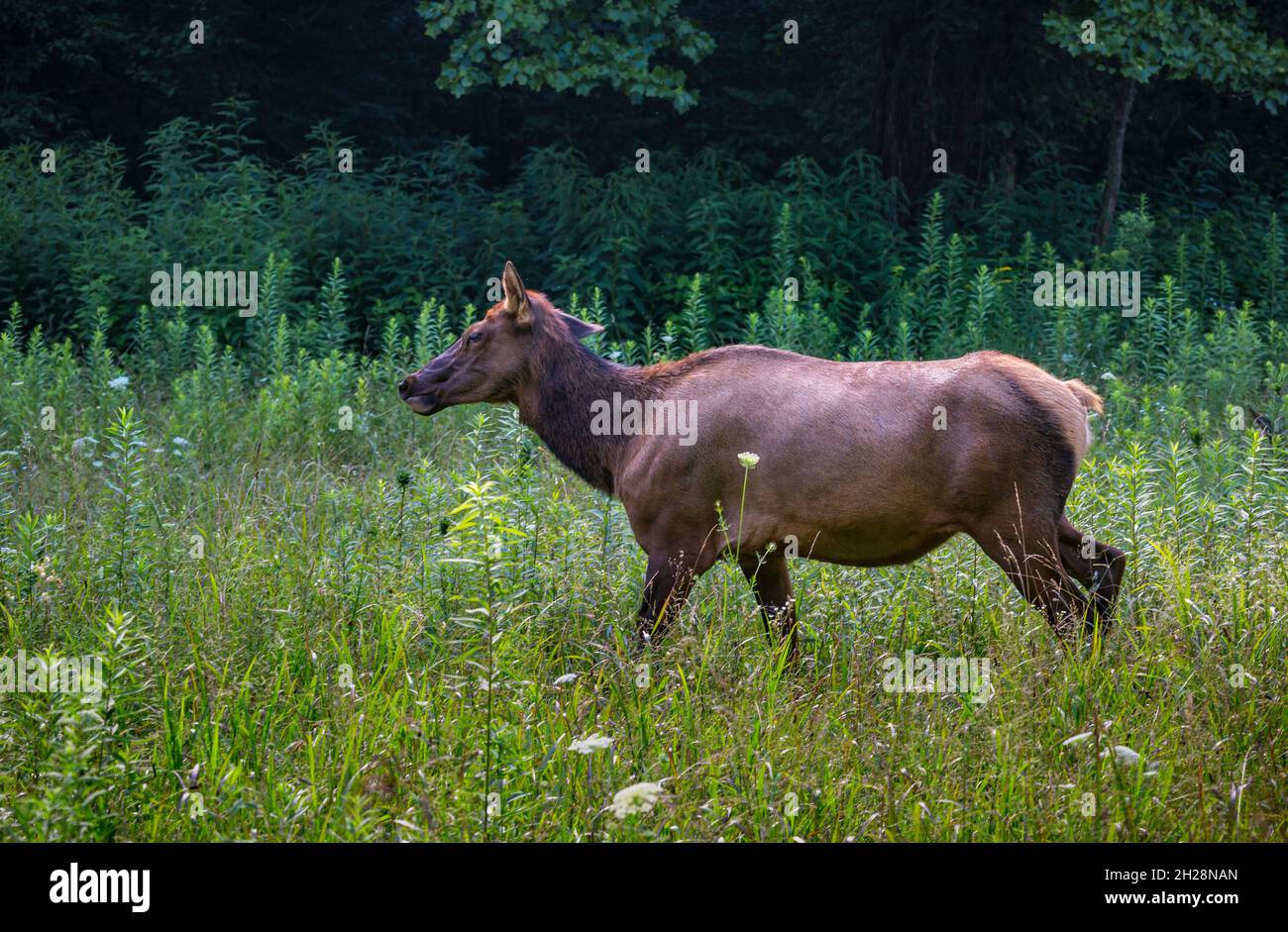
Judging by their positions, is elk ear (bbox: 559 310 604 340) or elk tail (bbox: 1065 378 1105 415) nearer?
elk tail (bbox: 1065 378 1105 415)

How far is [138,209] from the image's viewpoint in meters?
13.2

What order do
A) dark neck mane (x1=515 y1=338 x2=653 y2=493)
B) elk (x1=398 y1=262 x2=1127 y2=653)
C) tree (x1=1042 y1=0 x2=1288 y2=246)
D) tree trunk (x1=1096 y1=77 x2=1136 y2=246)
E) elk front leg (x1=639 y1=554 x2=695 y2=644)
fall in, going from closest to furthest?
elk (x1=398 y1=262 x2=1127 y2=653) → elk front leg (x1=639 y1=554 x2=695 y2=644) → dark neck mane (x1=515 y1=338 x2=653 y2=493) → tree (x1=1042 y1=0 x2=1288 y2=246) → tree trunk (x1=1096 y1=77 x2=1136 y2=246)

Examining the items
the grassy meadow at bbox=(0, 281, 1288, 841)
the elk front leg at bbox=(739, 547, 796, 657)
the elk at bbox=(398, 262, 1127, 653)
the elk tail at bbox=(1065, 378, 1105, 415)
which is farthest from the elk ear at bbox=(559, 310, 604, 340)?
the elk tail at bbox=(1065, 378, 1105, 415)

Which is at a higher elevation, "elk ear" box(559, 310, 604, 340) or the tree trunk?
the tree trunk

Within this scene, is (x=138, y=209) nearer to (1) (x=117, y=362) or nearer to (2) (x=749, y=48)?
(1) (x=117, y=362)

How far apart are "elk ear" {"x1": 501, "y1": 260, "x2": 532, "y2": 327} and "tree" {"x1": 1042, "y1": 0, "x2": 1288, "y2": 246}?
25.9 feet

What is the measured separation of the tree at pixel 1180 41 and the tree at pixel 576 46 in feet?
12.4

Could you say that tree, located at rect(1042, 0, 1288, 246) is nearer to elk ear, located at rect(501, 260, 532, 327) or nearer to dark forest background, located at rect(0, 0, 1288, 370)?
dark forest background, located at rect(0, 0, 1288, 370)

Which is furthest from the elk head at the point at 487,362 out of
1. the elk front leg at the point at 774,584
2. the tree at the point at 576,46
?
the tree at the point at 576,46

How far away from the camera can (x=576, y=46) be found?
1336 cm

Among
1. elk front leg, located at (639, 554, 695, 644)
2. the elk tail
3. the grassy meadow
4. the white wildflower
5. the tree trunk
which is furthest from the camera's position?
the tree trunk

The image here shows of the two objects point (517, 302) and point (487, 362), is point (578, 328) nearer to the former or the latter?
point (517, 302)

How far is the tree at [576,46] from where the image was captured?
13.0 metres

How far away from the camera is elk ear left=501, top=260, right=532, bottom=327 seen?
20.4 feet
